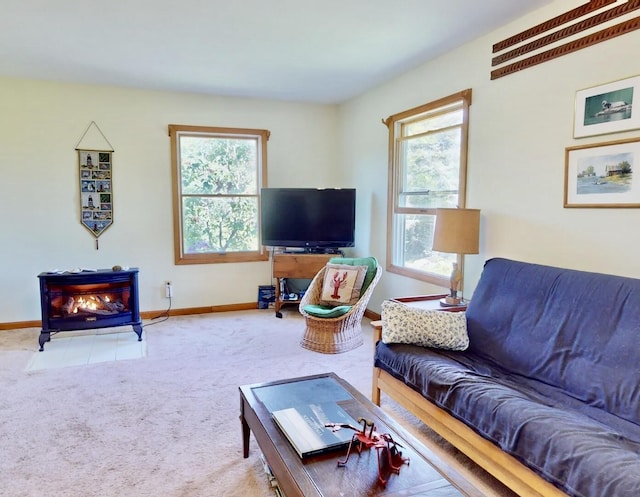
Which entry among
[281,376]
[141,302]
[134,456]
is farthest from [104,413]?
[141,302]

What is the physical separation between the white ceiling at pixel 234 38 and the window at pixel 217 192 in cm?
68

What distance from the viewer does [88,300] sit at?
395cm

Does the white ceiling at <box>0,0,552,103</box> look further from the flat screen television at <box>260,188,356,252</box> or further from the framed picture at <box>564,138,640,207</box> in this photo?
the flat screen television at <box>260,188,356,252</box>

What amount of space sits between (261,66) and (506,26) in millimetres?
2020

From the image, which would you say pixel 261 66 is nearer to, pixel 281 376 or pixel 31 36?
pixel 31 36

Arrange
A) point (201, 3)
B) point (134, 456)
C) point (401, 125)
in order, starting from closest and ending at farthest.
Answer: point (134, 456) → point (201, 3) → point (401, 125)

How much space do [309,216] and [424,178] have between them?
1.40 metres

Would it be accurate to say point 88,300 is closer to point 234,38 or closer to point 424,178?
point 234,38

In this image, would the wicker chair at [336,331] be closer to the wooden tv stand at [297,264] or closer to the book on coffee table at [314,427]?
the wooden tv stand at [297,264]

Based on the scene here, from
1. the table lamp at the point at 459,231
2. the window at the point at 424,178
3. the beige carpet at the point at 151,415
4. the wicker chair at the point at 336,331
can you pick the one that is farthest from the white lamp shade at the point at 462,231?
the beige carpet at the point at 151,415

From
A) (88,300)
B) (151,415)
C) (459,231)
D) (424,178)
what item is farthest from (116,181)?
(459,231)

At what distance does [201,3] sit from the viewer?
2.61 metres

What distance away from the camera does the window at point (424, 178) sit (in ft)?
11.5

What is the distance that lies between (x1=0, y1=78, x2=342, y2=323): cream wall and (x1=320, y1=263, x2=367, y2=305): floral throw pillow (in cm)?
139
